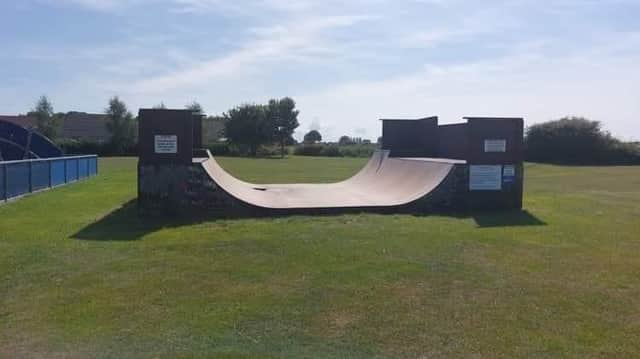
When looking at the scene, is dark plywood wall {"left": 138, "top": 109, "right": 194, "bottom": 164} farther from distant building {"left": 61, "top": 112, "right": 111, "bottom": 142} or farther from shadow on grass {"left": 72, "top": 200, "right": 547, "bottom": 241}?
distant building {"left": 61, "top": 112, "right": 111, "bottom": 142}

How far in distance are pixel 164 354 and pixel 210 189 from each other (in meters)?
7.94

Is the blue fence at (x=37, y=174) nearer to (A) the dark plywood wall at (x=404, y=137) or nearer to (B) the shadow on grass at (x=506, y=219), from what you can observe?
(A) the dark plywood wall at (x=404, y=137)

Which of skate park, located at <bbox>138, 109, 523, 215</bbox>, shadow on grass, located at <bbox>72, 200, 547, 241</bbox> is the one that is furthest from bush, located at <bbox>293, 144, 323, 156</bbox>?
shadow on grass, located at <bbox>72, 200, 547, 241</bbox>

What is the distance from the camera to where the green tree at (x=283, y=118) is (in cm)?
7375

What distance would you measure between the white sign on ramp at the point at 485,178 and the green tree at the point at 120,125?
54.5m

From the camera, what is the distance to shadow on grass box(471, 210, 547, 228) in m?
11.8

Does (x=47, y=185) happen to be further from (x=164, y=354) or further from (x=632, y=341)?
(x=632, y=341)

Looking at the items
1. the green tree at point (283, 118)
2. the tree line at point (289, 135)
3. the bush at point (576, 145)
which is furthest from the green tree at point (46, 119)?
the bush at point (576, 145)

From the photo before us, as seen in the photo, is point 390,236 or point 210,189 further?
point 210,189

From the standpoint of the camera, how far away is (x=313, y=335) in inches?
206

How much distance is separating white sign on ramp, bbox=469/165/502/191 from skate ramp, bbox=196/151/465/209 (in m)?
0.44


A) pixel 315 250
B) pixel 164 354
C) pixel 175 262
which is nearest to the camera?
pixel 164 354

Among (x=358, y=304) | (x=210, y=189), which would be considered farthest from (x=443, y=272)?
(x=210, y=189)

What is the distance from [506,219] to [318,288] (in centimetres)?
678
